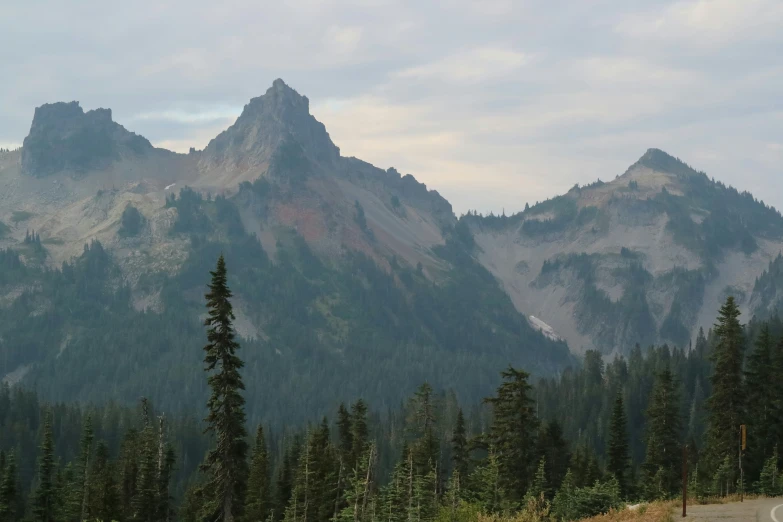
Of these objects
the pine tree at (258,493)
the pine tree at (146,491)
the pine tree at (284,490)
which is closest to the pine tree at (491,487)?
the pine tree at (284,490)

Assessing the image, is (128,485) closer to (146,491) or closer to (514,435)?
(146,491)

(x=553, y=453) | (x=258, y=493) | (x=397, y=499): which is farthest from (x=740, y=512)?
(x=258, y=493)

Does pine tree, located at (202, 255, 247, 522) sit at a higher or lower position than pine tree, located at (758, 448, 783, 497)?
higher

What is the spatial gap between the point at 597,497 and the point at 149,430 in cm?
5346

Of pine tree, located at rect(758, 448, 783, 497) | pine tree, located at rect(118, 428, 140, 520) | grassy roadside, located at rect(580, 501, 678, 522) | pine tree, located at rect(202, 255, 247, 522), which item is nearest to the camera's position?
grassy roadside, located at rect(580, 501, 678, 522)

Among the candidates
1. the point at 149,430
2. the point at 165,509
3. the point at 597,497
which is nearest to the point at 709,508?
the point at 597,497

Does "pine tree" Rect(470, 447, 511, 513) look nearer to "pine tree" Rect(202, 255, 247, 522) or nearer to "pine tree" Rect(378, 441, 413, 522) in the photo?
"pine tree" Rect(378, 441, 413, 522)

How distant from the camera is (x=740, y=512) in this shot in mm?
45469

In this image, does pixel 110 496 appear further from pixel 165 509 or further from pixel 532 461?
pixel 532 461

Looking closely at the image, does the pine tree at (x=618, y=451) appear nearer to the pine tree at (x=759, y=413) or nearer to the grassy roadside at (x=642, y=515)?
the pine tree at (x=759, y=413)

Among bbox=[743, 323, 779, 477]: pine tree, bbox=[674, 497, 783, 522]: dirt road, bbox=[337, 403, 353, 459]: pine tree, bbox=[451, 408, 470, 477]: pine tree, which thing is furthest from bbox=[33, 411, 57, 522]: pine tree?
bbox=[674, 497, 783, 522]: dirt road

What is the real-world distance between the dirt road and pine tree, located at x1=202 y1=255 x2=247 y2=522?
24706 mm

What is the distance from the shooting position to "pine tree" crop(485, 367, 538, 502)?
75.2 m

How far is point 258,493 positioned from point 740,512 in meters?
54.8
